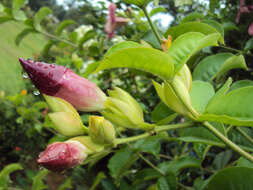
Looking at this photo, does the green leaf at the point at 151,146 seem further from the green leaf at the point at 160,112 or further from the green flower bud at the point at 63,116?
the green flower bud at the point at 63,116

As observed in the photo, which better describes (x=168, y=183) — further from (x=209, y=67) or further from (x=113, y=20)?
(x=113, y=20)

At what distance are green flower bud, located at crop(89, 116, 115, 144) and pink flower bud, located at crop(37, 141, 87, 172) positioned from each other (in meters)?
0.03

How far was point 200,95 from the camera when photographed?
56 centimetres

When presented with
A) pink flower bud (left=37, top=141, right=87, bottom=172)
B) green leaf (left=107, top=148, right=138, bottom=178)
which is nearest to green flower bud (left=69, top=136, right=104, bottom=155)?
pink flower bud (left=37, top=141, right=87, bottom=172)

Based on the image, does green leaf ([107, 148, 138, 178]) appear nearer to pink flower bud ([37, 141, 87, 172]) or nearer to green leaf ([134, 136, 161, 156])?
green leaf ([134, 136, 161, 156])

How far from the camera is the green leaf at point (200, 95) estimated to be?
53cm

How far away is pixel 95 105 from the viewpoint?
0.47m

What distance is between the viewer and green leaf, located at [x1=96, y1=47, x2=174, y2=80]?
1.08ft

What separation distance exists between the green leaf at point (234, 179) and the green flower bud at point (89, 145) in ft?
0.81

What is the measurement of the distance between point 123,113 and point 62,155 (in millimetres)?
141

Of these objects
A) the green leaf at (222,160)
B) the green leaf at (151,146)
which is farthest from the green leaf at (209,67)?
the green leaf at (222,160)

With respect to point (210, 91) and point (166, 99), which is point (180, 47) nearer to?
point (166, 99)

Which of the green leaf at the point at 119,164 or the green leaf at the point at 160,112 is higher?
the green leaf at the point at 160,112

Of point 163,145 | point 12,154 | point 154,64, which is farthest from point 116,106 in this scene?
point 12,154
